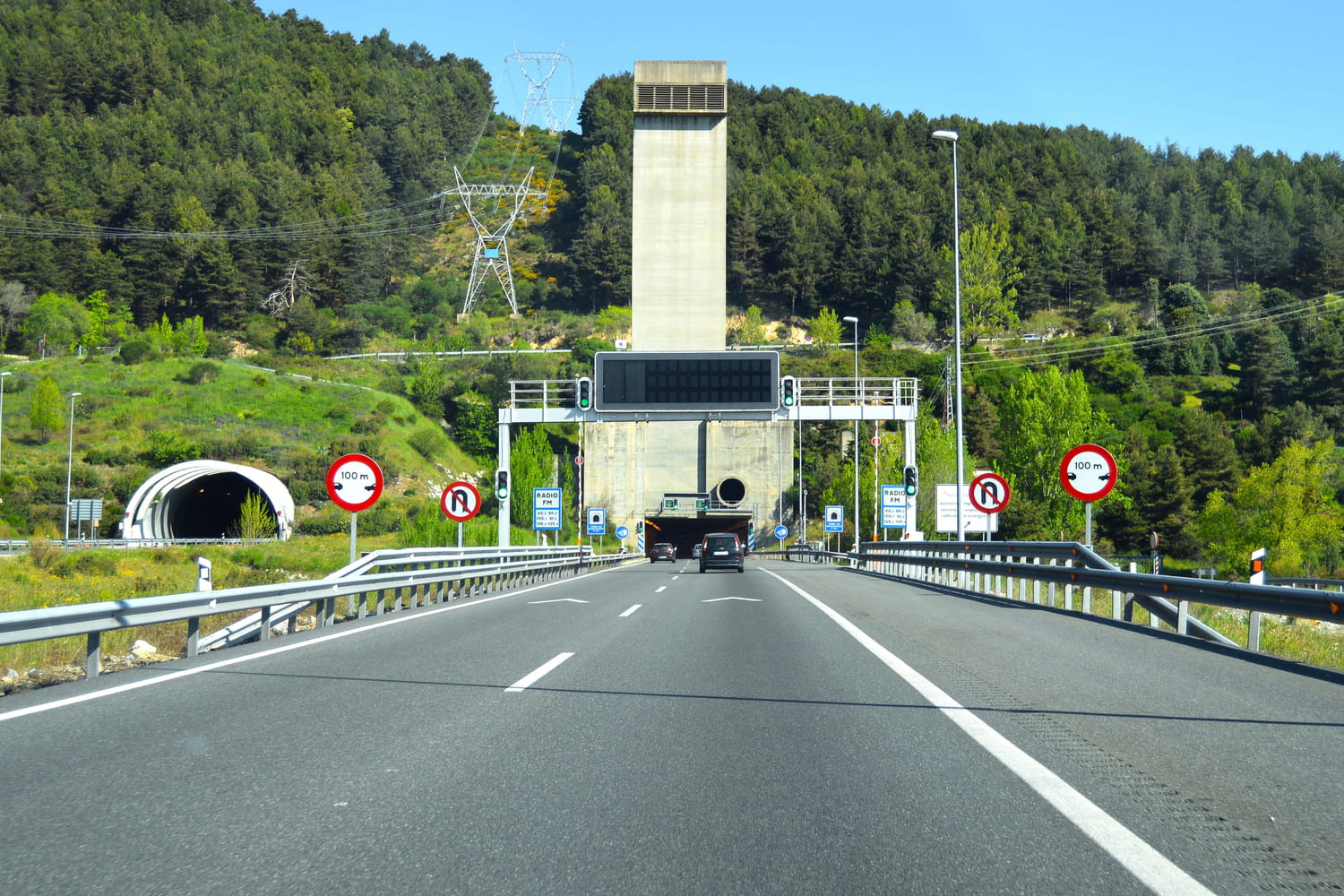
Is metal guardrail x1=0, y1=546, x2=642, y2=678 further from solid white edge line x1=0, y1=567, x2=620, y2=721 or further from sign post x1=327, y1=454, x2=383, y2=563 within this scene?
sign post x1=327, y1=454, x2=383, y2=563

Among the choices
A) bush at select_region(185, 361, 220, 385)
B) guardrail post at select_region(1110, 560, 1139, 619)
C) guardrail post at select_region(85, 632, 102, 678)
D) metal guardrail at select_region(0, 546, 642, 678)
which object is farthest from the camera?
bush at select_region(185, 361, 220, 385)

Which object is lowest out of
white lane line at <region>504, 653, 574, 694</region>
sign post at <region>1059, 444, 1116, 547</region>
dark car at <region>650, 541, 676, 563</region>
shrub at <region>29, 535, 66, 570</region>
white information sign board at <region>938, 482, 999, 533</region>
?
dark car at <region>650, 541, 676, 563</region>

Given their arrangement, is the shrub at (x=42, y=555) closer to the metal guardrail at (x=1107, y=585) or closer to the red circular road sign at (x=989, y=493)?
the metal guardrail at (x=1107, y=585)

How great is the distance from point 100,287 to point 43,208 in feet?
48.1

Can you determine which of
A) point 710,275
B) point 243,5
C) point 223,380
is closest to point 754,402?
point 710,275

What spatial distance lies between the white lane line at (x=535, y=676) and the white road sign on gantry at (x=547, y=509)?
95.6 feet

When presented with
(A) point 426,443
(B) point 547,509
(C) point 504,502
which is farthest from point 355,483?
(A) point 426,443

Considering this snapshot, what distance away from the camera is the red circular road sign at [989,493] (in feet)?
78.7

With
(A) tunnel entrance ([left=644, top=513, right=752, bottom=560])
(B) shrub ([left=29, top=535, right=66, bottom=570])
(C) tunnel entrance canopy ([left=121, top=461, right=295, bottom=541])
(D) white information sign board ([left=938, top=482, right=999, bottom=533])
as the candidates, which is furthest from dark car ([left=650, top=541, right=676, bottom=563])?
(D) white information sign board ([left=938, top=482, right=999, bottom=533])

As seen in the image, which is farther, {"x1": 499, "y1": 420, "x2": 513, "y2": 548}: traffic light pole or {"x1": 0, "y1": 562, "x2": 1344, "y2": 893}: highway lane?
{"x1": 499, "y1": 420, "x2": 513, "y2": 548}: traffic light pole

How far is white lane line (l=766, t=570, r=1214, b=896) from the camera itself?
155 inches

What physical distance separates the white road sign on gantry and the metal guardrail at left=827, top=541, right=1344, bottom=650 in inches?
558

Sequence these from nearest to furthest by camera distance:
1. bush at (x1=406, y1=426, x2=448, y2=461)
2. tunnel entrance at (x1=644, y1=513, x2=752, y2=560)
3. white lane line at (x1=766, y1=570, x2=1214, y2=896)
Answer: white lane line at (x1=766, y1=570, x2=1214, y2=896) < tunnel entrance at (x1=644, y1=513, x2=752, y2=560) < bush at (x1=406, y1=426, x2=448, y2=461)

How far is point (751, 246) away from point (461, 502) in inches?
5235
